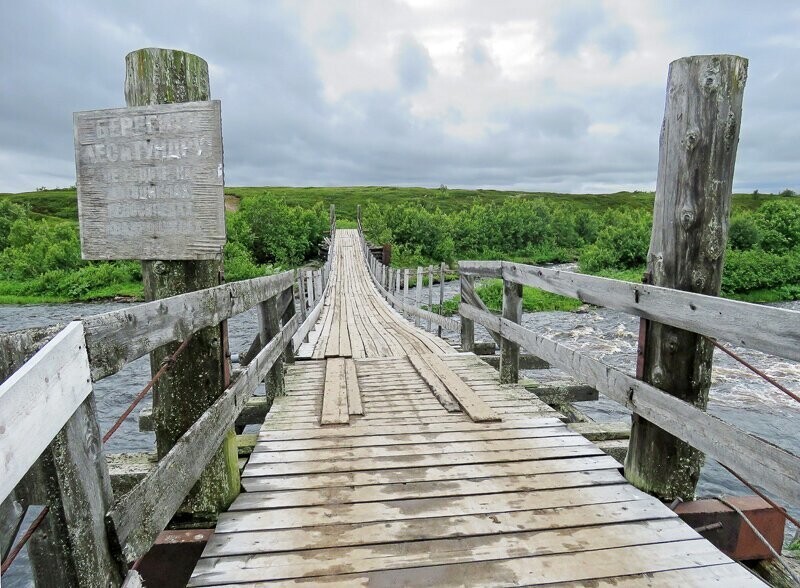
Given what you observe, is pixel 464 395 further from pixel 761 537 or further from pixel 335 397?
pixel 761 537

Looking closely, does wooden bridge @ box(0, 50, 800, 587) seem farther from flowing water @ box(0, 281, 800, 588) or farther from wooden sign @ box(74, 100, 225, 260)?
flowing water @ box(0, 281, 800, 588)

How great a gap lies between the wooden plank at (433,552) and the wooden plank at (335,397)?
5.84 feet

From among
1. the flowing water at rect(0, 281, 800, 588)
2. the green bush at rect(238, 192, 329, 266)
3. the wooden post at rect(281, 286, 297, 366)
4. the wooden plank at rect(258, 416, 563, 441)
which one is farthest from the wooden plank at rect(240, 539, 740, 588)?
the green bush at rect(238, 192, 329, 266)

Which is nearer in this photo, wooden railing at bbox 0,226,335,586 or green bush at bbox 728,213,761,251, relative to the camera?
wooden railing at bbox 0,226,335,586

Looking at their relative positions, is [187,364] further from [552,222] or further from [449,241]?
[552,222]

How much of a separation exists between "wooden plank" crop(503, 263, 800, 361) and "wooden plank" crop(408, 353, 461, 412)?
1522 millimetres

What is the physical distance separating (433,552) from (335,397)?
253 centimetres

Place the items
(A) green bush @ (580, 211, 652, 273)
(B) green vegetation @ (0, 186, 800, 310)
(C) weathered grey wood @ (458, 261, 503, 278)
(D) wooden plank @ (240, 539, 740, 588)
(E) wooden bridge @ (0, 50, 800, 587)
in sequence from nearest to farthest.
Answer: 1. (E) wooden bridge @ (0, 50, 800, 587)
2. (D) wooden plank @ (240, 539, 740, 588)
3. (C) weathered grey wood @ (458, 261, 503, 278)
4. (B) green vegetation @ (0, 186, 800, 310)
5. (A) green bush @ (580, 211, 652, 273)

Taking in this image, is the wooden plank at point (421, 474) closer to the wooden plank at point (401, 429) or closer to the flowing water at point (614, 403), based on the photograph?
the wooden plank at point (401, 429)

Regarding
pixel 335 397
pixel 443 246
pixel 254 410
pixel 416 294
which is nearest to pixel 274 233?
pixel 443 246

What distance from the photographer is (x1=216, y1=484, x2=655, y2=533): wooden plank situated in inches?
105

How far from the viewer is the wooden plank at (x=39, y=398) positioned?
3.34 ft

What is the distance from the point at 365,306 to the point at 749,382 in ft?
38.9

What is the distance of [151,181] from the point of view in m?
2.54
